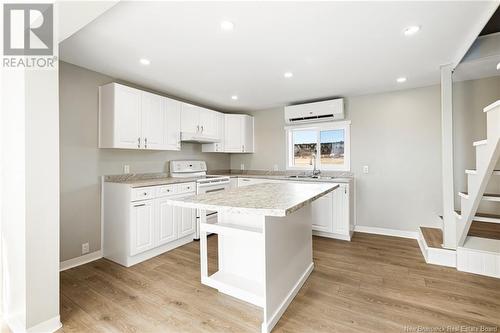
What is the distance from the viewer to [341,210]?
137 inches

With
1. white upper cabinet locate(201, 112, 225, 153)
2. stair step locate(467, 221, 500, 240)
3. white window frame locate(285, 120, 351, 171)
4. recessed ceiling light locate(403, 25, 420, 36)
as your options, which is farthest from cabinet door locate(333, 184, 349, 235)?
white upper cabinet locate(201, 112, 225, 153)

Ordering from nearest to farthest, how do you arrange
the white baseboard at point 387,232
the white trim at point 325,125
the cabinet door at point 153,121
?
the cabinet door at point 153,121 < the white baseboard at point 387,232 < the white trim at point 325,125

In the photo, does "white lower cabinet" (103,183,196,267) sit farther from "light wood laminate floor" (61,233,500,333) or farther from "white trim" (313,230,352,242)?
"white trim" (313,230,352,242)

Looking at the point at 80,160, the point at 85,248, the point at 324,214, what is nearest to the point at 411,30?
the point at 324,214

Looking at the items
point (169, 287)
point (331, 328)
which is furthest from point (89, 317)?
point (331, 328)

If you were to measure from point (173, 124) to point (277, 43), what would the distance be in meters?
2.08

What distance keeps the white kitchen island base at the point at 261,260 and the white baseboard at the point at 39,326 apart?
1.08 metres

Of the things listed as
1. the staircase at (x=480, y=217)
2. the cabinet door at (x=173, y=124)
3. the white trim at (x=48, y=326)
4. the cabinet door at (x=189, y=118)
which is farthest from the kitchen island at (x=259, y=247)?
the cabinet door at (x=189, y=118)

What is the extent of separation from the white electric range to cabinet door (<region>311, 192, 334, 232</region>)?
5.30 ft

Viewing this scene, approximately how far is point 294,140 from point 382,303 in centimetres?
317

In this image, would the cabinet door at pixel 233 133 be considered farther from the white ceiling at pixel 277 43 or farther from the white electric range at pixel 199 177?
the white ceiling at pixel 277 43

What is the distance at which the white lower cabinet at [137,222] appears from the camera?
268 centimetres

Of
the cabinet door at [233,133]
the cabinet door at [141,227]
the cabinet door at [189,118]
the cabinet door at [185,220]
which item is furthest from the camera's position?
the cabinet door at [233,133]

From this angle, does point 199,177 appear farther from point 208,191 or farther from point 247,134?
point 247,134
